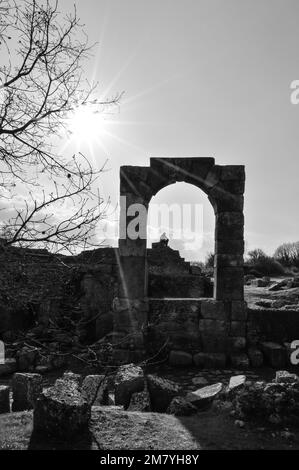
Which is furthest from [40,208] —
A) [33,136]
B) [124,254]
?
[124,254]

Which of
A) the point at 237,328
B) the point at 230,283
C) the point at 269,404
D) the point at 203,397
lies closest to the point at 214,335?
the point at 237,328

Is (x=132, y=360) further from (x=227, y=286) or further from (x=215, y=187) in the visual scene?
(x=215, y=187)

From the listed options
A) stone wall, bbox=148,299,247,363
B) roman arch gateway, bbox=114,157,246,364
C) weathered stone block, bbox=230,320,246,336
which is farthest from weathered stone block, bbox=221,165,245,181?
weathered stone block, bbox=230,320,246,336

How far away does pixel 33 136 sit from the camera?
14.6 ft

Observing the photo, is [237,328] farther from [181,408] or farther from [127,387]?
[181,408]

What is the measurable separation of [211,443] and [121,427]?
0.90 m

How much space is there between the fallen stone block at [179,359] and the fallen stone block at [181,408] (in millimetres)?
3041

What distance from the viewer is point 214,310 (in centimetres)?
813

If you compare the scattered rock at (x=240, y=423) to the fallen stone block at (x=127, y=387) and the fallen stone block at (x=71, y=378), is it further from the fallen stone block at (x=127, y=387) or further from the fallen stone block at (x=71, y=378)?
the fallen stone block at (x=71, y=378)

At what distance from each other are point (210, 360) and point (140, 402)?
325cm

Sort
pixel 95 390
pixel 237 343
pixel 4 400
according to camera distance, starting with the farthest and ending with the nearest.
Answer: pixel 237 343 < pixel 95 390 < pixel 4 400

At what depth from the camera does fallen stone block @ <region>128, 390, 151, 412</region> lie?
4754 mm

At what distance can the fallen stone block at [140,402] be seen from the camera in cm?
475

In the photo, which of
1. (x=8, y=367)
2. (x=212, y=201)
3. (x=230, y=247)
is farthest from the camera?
(x=212, y=201)
